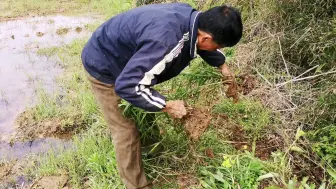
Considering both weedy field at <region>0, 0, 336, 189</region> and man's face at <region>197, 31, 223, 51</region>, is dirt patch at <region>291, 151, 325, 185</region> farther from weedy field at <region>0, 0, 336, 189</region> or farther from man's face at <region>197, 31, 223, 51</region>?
man's face at <region>197, 31, 223, 51</region>

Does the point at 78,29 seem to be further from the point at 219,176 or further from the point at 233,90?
the point at 219,176

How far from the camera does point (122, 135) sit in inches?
102

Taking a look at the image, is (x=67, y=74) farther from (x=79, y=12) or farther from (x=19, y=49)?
(x=79, y=12)

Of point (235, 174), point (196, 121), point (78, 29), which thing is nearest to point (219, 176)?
point (235, 174)

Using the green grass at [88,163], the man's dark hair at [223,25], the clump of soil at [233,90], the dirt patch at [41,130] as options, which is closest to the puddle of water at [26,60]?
the dirt patch at [41,130]

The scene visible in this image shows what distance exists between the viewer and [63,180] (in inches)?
127

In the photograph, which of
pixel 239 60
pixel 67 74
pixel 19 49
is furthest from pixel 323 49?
pixel 19 49

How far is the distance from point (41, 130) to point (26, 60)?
293cm

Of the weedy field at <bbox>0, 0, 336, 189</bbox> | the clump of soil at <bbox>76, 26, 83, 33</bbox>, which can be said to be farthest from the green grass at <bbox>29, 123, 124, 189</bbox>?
the clump of soil at <bbox>76, 26, 83, 33</bbox>

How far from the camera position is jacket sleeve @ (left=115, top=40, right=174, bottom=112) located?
198cm

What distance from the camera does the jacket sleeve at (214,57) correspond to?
8.76 ft

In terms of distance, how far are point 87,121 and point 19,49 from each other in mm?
3958

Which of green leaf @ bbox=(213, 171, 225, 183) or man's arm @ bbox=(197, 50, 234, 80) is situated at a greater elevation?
man's arm @ bbox=(197, 50, 234, 80)

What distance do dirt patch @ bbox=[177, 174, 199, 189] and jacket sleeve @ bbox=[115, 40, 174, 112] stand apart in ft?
3.47
